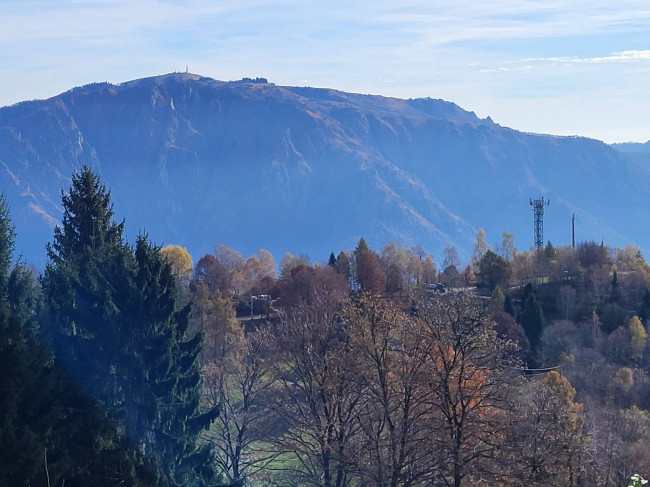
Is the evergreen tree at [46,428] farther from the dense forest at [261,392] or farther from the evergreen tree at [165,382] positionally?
the evergreen tree at [165,382]

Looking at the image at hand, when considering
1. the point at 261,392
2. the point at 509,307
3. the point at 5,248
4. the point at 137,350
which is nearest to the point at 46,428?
the point at 137,350

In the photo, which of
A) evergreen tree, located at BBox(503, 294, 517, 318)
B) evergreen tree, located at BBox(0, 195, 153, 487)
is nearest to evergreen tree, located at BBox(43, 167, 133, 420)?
evergreen tree, located at BBox(0, 195, 153, 487)

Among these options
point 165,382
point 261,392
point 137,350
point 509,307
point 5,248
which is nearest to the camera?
point 137,350

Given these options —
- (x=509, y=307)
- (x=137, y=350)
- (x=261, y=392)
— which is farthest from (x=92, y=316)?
(x=509, y=307)

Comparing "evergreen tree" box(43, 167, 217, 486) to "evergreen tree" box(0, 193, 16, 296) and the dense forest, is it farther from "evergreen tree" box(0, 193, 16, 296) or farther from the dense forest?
"evergreen tree" box(0, 193, 16, 296)

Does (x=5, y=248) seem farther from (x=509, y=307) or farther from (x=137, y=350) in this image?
(x=509, y=307)

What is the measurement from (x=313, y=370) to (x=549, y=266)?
43599 millimetres

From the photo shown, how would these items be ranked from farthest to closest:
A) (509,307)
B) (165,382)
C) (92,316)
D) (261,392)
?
(509,307) < (261,392) < (165,382) < (92,316)

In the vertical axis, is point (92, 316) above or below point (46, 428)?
above

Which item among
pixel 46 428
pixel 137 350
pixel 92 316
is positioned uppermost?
pixel 92 316

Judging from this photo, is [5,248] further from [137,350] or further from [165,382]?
[165,382]

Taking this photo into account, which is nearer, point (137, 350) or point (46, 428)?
point (46, 428)

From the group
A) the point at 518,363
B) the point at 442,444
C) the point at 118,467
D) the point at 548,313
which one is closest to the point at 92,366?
the point at 118,467

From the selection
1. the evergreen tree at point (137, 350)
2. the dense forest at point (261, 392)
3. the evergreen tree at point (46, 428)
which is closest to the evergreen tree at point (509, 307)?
the dense forest at point (261, 392)
